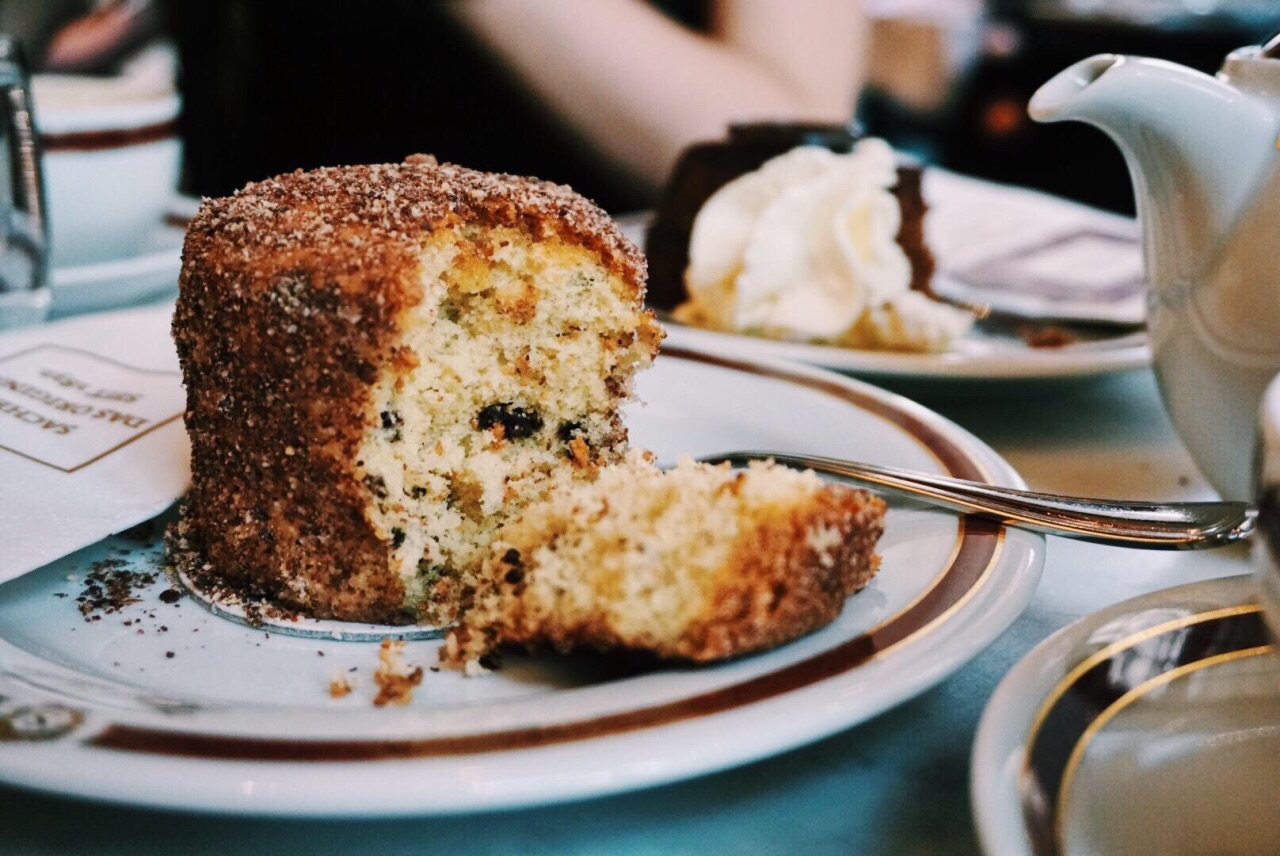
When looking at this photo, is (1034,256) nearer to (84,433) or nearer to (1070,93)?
(1070,93)

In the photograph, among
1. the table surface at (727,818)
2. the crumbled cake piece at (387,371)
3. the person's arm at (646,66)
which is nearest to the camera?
the table surface at (727,818)

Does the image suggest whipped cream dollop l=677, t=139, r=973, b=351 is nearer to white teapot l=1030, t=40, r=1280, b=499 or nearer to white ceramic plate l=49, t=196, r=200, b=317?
white teapot l=1030, t=40, r=1280, b=499

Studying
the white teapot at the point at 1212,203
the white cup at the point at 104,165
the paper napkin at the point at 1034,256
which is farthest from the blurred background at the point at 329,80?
the white teapot at the point at 1212,203

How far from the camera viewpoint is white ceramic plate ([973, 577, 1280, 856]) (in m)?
0.49

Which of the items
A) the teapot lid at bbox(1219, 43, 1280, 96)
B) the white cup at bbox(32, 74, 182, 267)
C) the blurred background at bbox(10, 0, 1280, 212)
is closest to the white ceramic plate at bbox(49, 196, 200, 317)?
the white cup at bbox(32, 74, 182, 267)

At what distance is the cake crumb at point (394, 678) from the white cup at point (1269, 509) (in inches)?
18.8

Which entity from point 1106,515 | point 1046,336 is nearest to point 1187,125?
point 1106,515

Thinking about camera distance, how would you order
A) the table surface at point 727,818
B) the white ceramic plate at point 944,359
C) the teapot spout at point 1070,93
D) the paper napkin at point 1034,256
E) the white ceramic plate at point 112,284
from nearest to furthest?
the table surface at point 727,818
the teapot spout at point 1070,93
the white ceramic plate at point 944,359
the white ceramic plate at point 112,284
the paper napkin at point 1034,256

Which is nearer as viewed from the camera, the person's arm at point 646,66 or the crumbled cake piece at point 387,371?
the crumbled cake piece at point 387,371

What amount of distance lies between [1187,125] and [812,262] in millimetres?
599

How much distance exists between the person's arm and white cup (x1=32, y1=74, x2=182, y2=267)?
91 centimetres

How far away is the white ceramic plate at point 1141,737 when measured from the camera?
1.62 ft

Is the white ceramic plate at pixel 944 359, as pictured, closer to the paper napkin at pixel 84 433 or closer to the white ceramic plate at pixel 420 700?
the white ceramic plate at pixel 420 700

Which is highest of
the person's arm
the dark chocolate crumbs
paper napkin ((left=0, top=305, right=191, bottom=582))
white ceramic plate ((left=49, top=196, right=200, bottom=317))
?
the person's arm
